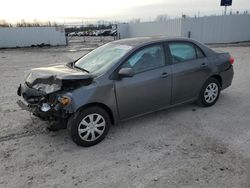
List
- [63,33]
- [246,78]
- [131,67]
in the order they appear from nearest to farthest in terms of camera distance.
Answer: [131,67], [246,78], [63,33]

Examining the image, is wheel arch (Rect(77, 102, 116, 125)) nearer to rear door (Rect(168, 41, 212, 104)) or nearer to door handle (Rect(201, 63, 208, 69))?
rear door (Rect(168, 41, 212, 104))

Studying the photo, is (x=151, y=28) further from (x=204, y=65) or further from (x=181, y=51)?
(x=181, y=51)

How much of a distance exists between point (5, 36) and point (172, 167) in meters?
27.1

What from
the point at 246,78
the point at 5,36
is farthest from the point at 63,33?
the point at 246,78

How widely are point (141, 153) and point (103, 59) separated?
177cm

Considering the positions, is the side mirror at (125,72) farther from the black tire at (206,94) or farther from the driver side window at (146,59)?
the black tire at (206,94)

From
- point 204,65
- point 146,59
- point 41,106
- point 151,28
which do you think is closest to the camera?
point 41,106

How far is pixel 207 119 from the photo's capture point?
4.60 metres

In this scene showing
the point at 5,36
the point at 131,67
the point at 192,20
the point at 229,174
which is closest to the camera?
the point at 229,174

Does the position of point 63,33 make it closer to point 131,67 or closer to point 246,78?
point 246,78

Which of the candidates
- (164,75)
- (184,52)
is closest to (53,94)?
(164,75)

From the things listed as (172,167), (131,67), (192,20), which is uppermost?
(192,20)

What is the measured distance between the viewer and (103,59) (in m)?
4.31

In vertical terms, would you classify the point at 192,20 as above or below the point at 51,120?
above
